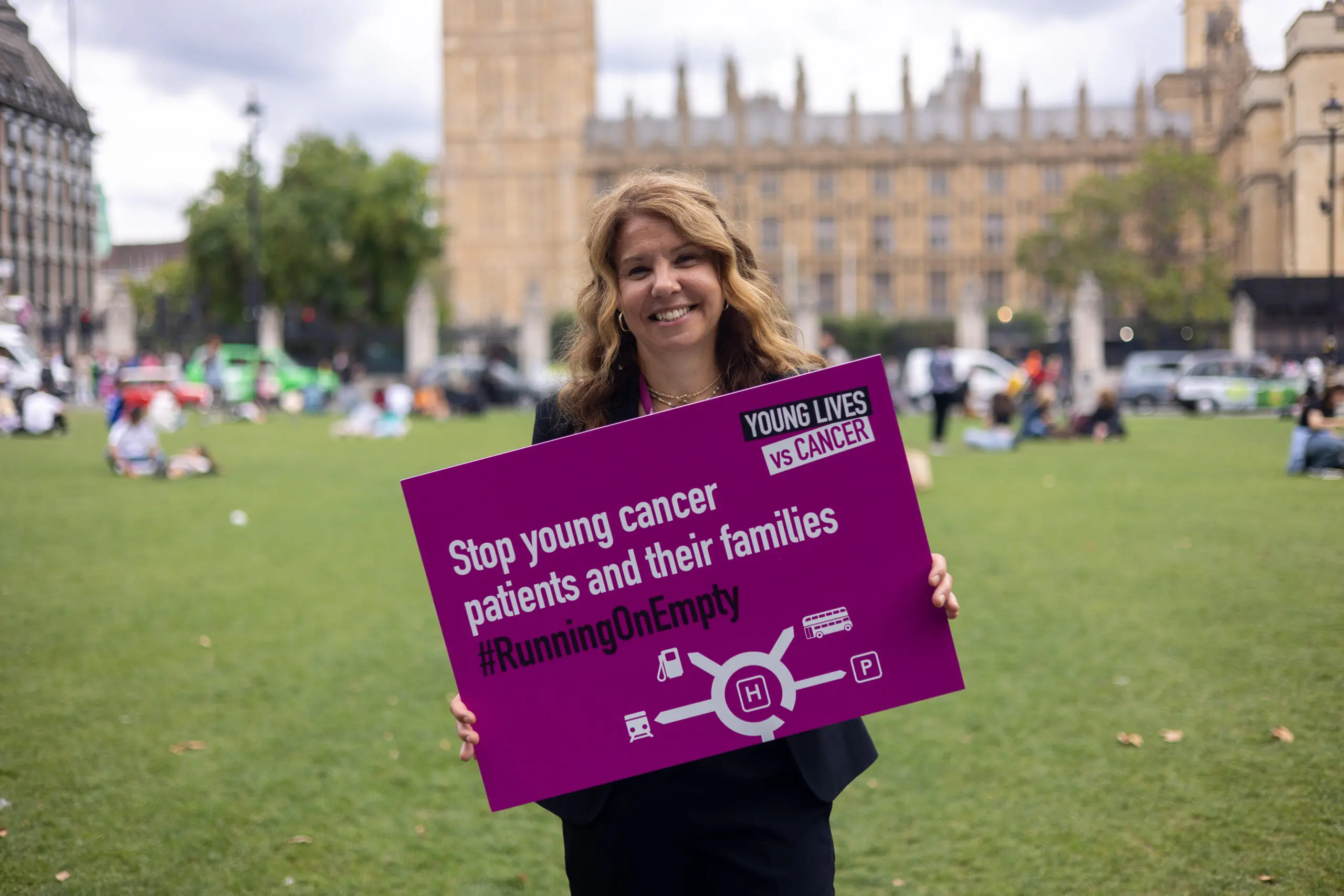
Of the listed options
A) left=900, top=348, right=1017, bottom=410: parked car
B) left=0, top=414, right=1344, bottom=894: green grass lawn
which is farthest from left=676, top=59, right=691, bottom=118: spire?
left=0, top=414, right=1344, bottom=894: green grass lawn

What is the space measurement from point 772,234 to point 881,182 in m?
7.52

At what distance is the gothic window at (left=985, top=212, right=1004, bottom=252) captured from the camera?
246 ft

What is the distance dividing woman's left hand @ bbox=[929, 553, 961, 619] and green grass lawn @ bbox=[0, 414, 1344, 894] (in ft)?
2.14

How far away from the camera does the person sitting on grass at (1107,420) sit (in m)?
19.3

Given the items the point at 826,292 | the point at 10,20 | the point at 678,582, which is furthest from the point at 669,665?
the point at 826,292

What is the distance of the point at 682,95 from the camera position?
77.9 m

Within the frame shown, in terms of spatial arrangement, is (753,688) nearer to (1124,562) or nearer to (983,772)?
(983,772)

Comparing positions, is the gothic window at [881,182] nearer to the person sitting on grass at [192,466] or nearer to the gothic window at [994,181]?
the gothic window at [994,181]

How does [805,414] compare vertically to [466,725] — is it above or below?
above

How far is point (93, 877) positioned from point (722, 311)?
2.59m

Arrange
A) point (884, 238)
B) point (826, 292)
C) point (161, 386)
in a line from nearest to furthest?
point (161, 386)
point (884, 238)
point (826, 292)

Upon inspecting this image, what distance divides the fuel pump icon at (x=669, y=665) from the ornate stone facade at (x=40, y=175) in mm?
3290

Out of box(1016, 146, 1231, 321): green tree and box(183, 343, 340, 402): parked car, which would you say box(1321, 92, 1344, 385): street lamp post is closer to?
box(183, 343, 340, 402): parked car

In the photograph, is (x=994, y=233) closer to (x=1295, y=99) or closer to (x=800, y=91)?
(x=800, y=91)
